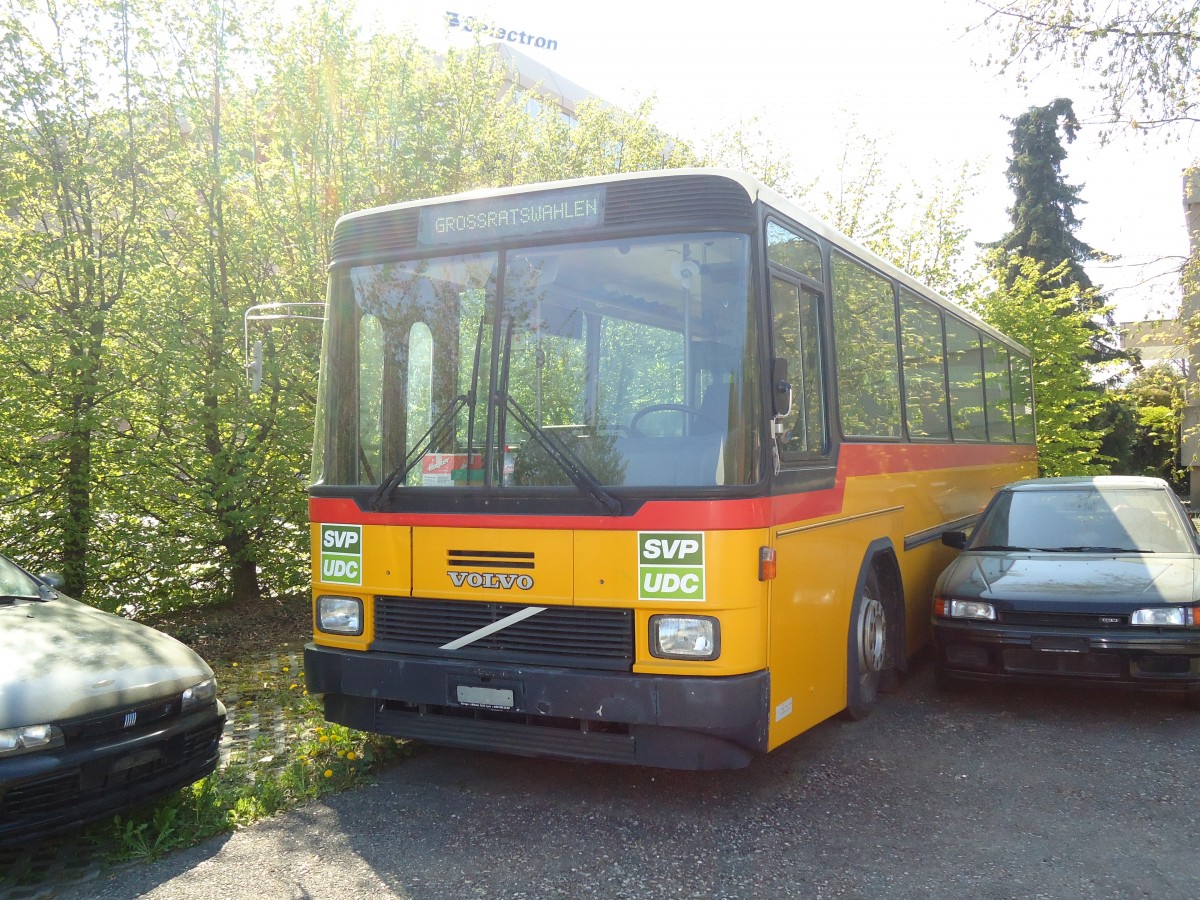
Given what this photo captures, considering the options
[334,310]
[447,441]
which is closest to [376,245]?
[334,310]

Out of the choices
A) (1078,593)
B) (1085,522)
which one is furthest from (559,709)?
(1085,522)

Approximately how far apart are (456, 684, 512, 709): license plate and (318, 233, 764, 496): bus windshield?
0.99 metres

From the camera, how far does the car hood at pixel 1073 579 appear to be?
6520 mm

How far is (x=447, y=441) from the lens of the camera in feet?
17.0

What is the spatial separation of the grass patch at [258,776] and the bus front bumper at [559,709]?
1.58ft

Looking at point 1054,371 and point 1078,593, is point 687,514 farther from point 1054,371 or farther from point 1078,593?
point 1054,371

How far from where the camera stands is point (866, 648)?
6.43 meters

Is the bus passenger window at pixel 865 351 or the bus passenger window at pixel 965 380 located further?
the bus passenger window at pixel 965 380

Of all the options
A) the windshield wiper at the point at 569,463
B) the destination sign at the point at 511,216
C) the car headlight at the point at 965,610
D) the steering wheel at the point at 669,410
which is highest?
the destination sign at the point at 511,216

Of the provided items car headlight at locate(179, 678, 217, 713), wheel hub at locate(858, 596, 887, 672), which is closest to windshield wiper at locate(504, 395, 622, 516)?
car headlight at locate(179, 678, 217, 713)

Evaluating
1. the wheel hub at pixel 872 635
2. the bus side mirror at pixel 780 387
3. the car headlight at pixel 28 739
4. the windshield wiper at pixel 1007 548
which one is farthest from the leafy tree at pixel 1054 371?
the car headlight at pixel 28 739

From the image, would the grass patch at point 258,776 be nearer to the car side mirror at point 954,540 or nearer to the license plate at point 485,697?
the license plate at point 485,697

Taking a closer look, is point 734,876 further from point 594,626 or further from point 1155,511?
point 1155,511

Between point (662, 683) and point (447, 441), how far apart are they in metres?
1.66
